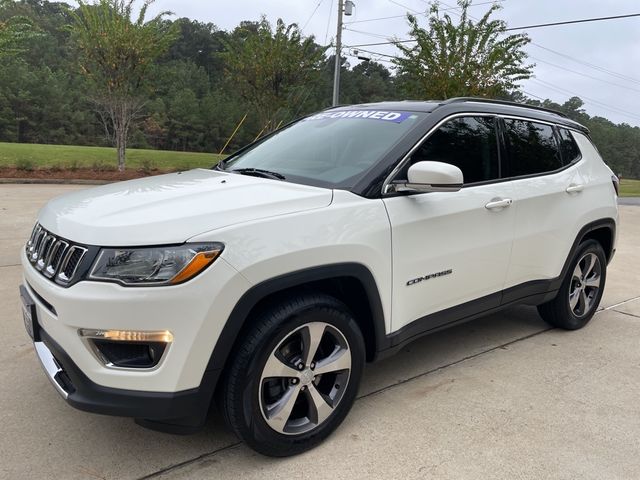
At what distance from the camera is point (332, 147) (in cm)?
329

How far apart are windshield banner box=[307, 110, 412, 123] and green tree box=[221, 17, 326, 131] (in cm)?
1448

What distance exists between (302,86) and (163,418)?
56.7 feet

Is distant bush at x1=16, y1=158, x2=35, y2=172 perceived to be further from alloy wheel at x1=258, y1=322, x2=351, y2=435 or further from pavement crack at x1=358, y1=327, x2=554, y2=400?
alloy wheel at x1=258, y1=322, x2=351, y2=435

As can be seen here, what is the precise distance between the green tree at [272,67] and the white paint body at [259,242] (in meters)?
15.0

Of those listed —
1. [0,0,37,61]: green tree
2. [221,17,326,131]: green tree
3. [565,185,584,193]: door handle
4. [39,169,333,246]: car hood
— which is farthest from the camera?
[221,17,326,131]: green tree

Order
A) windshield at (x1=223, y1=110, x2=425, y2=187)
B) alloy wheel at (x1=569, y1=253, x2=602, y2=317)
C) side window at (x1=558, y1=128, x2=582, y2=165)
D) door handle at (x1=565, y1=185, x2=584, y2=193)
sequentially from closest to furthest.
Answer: windshield at (x1=223, y1=110, x2=425, y2=187) → door handle at (x1=565, y1=185, x2=584, y2=193) → side window at (x1=558, y1=128, x2=582, y2=165) → alloy wheel at (x1=569, y1=253, x2=602, y2=317)

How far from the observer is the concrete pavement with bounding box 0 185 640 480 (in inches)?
97.2

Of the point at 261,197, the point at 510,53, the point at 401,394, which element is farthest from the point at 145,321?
the point at 510,53

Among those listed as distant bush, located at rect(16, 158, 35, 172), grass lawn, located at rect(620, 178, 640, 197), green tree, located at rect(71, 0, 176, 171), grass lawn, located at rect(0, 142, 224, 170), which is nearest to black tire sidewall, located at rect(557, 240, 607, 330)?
grass lawn, located at rect(0, 142, 224, 170)

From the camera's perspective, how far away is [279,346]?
7.91 ft

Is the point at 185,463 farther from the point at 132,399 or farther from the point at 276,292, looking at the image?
the point at 276,292

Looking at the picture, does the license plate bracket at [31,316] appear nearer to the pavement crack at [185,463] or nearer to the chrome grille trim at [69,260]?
the chrome grille trim at [69,260]

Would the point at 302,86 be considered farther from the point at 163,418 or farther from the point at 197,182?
the point at 163,418

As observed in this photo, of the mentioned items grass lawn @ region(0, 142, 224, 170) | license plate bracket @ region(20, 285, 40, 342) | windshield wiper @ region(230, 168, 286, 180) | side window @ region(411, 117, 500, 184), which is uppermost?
side window @ region(411, 117, 500, 184)
